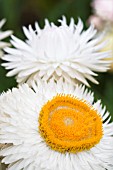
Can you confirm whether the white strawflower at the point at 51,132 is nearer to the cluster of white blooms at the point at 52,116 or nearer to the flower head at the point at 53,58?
the cluster of white blooms at the point at 52,116

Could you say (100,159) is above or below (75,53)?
below

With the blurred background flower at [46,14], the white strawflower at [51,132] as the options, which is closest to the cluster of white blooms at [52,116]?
the white strawflower at [51,132]

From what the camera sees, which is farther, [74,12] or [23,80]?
[74,12]

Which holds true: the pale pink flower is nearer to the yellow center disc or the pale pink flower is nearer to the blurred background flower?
the blurred background flower

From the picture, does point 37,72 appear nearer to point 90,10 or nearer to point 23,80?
point 23,80

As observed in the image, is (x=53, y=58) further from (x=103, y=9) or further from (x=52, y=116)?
(x=103, y=9)

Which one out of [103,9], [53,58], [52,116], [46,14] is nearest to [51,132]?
[52,116]

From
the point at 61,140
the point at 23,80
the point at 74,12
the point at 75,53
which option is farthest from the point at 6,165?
the point at 74,12
